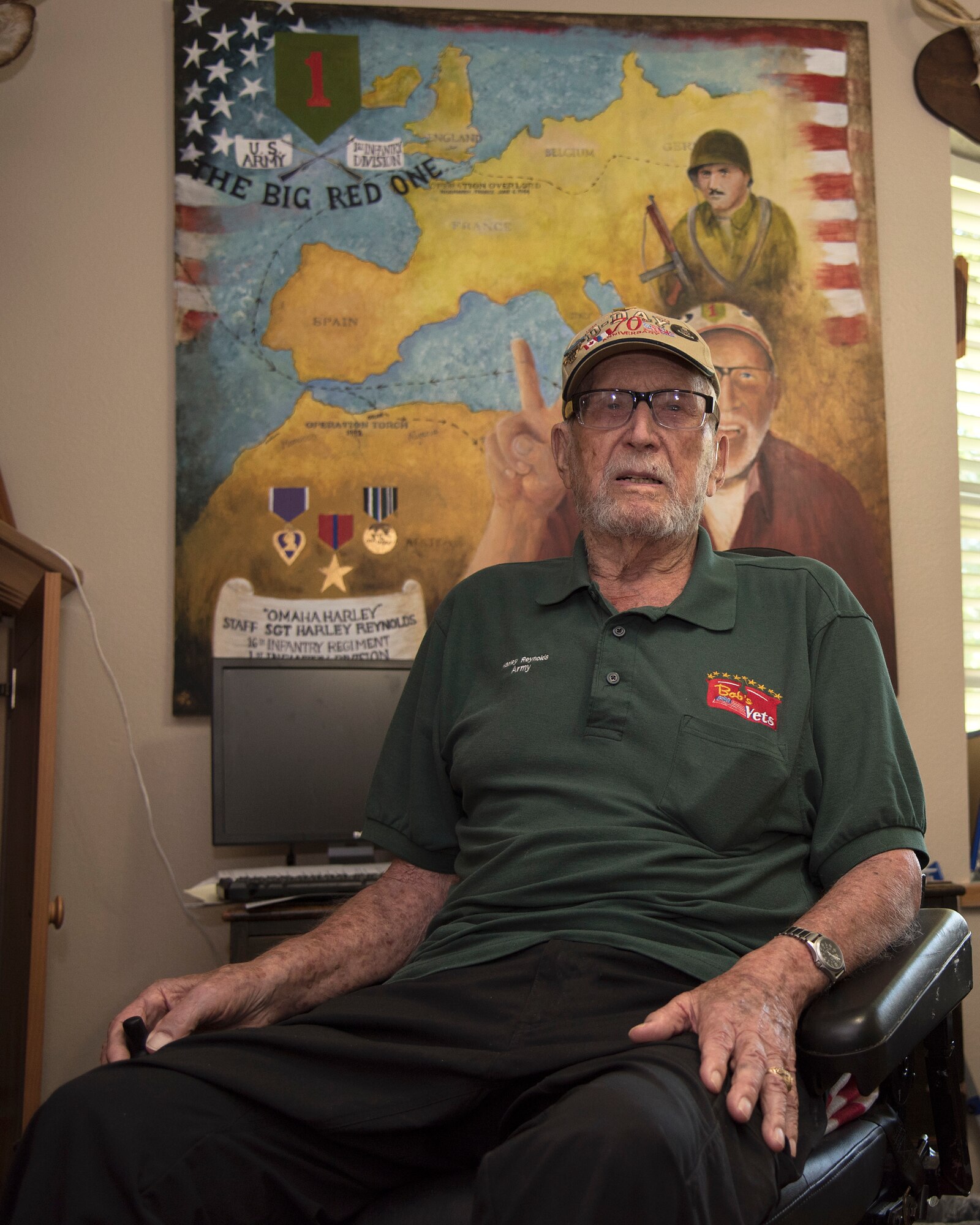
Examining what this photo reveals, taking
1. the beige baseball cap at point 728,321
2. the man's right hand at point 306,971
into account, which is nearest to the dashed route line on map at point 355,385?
the beige baseball cap at point 728,321

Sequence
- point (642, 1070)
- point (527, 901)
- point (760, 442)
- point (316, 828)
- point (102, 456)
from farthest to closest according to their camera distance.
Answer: point (760, 442) < point (102, 456) < point (316, 828) < point (527, 901) < point (642, 1070)

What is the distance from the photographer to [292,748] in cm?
234

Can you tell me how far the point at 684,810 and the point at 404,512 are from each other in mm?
1491

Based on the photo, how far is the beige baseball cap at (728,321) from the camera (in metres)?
2.77

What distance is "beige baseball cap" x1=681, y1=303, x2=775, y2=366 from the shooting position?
2.77 m

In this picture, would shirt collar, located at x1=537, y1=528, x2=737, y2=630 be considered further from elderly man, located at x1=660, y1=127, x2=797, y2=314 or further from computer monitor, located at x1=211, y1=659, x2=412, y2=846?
elderly man, located at x1=660, y1=127, x2=797, y2=314

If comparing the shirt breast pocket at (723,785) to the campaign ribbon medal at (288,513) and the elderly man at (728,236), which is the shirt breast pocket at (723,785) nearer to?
the campaign ribbon medal at (288,513)

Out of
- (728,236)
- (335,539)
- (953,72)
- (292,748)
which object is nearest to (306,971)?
(292,748)

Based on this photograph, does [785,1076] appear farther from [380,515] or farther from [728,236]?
[728,236]

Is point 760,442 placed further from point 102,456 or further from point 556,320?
point 102,456

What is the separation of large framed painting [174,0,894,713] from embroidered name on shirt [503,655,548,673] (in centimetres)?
106

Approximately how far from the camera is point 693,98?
9.25 ft

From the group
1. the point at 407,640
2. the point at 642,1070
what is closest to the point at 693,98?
the point at 407,640

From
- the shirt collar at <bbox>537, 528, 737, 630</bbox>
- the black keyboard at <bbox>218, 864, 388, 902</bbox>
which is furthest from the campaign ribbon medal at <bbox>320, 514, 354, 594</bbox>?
the shirt collar at <bbox>537, 528, 737, 630</bbox>
